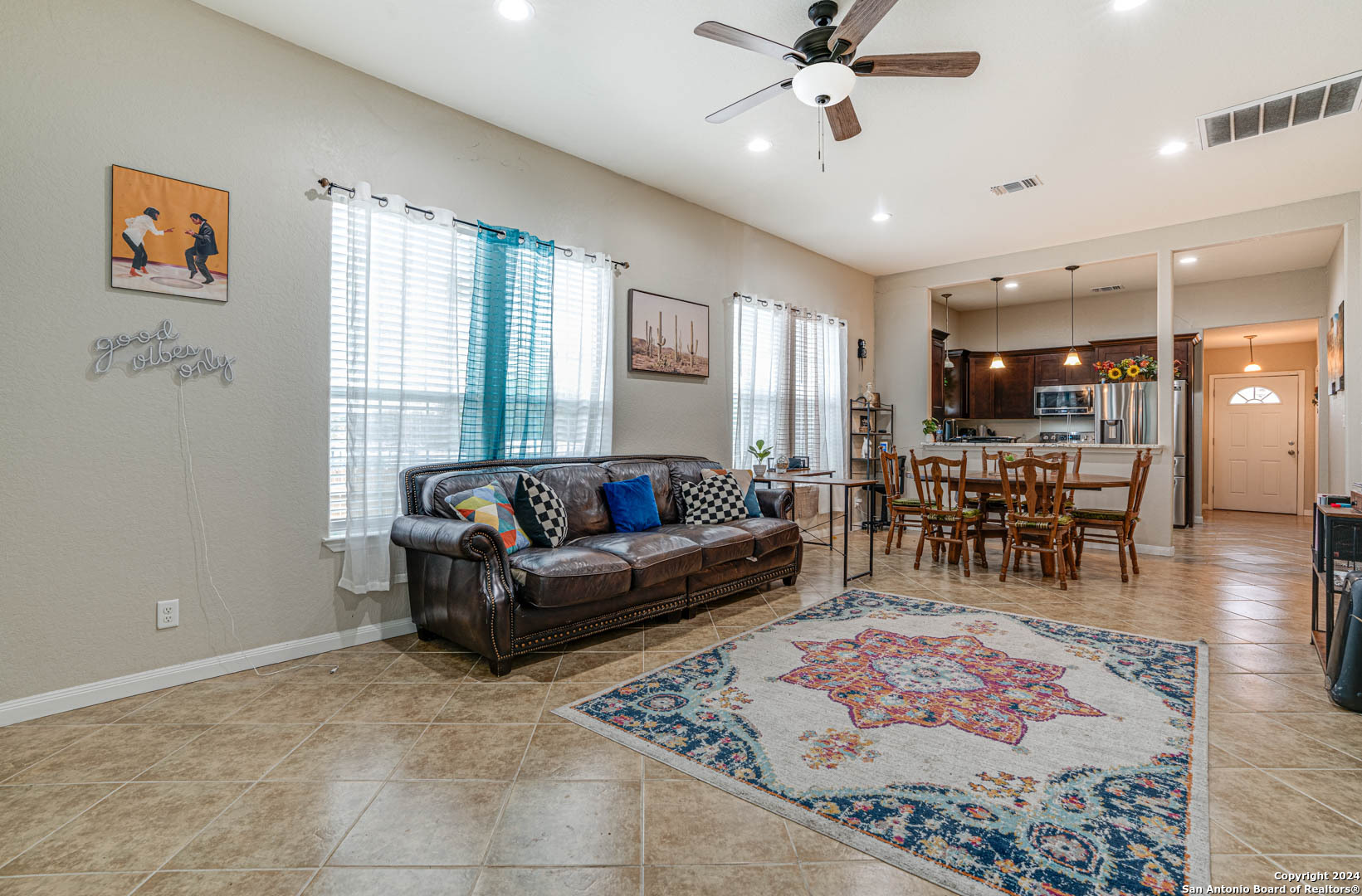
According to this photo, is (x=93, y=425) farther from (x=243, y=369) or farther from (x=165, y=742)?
(x=165, y=742)

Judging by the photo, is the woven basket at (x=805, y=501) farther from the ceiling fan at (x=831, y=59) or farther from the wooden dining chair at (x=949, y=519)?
the ceiling fan at (x=831, y=59)

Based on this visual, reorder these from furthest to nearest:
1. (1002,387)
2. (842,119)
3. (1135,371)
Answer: (1002,387) → (1135,371) → (842,119)

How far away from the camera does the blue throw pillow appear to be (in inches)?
154

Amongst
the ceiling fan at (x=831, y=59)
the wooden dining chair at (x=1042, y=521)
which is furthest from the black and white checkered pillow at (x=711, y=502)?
the ceiling fan at (x=831, y=59)

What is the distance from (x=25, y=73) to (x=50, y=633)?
211cm

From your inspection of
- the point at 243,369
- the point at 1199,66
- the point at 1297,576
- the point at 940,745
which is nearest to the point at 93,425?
the point at 243,369

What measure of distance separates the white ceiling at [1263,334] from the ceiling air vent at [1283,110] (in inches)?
184

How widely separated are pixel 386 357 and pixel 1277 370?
11.3 metres

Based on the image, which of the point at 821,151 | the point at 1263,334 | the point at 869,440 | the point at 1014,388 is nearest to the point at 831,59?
the point at 821,151

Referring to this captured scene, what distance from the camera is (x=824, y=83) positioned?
2.66 m

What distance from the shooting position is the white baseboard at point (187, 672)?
241 cm

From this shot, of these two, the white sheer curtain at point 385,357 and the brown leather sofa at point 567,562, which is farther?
the white sheer curtain at point 385,357

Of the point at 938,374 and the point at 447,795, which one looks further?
the point at 938,374

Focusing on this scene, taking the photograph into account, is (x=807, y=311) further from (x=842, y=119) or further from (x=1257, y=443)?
(x=1257, y=443)
